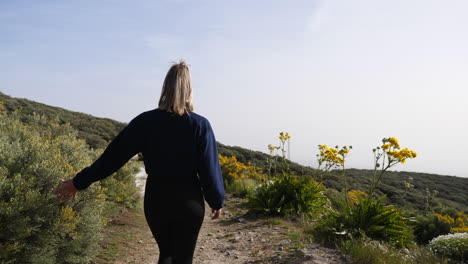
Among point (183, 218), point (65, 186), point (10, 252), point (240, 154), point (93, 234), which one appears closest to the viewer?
point (183, 218)

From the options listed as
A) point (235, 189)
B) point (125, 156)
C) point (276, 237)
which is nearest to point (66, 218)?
point (125, 156)

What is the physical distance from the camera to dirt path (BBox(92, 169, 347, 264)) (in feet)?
15.4

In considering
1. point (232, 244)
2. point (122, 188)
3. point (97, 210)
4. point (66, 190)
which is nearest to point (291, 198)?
point (232, 244)

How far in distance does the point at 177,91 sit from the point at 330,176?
18000 millimetres

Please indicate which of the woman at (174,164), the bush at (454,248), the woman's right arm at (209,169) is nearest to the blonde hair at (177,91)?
the woman at (174,164)

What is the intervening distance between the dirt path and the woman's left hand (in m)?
1.53

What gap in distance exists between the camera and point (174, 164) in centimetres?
276

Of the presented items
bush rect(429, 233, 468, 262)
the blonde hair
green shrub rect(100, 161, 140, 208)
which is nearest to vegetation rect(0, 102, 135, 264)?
the blonde hair

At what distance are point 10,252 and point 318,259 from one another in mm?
3329

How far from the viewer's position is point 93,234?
3.98 meters

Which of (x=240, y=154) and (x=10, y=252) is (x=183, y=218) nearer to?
(x=10, y=252)

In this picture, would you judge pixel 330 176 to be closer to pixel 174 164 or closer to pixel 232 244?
pixel 232 244

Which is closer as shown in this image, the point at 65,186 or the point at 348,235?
the point at 65,186

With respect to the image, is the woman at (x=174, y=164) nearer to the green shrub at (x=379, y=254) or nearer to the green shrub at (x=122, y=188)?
the green shrub at (x=379, y=254)
